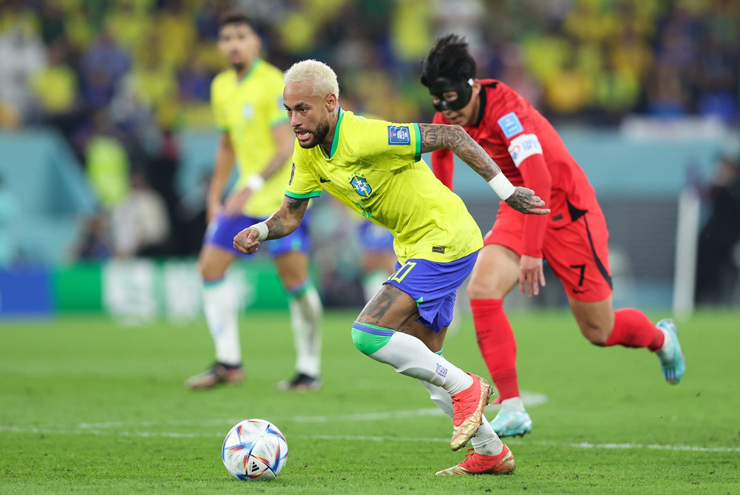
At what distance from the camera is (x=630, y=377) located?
9344 millimetres

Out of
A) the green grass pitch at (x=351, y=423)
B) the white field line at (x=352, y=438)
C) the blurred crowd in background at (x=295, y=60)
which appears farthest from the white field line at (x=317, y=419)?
the blurred crowd in background at (x=295, y=60)

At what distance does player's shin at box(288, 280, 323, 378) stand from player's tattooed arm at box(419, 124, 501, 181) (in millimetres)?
3949

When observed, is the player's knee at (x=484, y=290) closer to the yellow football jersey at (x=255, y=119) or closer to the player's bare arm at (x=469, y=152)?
the player's bare arm at (x=469, y=152)

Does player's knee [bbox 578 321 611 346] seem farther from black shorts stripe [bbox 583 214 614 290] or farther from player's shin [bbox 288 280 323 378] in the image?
player's shin [bbox 288 280 323 378]

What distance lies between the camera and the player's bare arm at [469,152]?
480 cm

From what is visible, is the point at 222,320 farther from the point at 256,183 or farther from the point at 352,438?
the point at 352,438

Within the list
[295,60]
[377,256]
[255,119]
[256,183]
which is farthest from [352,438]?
[295,60]

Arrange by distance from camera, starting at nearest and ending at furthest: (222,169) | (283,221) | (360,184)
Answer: (360,184) < (283,221) < (222,169)

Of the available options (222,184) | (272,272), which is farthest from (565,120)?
(222,184)

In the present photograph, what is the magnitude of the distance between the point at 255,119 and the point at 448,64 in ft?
10.7

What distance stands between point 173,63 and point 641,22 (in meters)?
9.58

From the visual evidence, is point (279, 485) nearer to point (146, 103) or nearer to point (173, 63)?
point (146, 103)

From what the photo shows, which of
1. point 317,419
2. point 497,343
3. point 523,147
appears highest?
point 523,147

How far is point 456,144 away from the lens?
4789 mm
